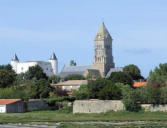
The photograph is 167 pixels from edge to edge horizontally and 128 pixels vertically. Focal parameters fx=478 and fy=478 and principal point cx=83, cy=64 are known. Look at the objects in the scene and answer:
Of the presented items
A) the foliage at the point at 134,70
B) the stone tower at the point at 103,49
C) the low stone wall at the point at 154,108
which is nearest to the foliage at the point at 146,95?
the low stone wall at the point at 154,108

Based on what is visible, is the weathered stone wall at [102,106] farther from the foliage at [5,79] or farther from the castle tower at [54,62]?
the castle tower at [54,62]

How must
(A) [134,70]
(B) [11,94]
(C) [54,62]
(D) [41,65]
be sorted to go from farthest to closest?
(C) [54,62] → (D) [41,65] → (A) [134,70] → (B) [11,94]

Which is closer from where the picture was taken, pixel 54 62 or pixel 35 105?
pixel 35 105

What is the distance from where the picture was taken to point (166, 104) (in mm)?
56375

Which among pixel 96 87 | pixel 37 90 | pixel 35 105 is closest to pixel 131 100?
pixel 96 87

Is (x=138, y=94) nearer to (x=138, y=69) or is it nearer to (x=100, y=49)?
(x=138, y=69)

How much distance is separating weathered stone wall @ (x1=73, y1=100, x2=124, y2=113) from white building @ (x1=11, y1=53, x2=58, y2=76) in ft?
332

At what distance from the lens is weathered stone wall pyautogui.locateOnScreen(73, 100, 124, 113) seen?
59.4 m

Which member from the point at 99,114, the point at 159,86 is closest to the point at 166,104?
the point at 159,86

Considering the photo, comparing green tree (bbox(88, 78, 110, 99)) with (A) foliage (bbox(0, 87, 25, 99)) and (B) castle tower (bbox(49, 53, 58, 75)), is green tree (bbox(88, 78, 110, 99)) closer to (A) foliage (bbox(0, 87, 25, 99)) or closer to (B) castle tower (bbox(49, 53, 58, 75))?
(A) foliage (bbox(0, 87, 25, 99))

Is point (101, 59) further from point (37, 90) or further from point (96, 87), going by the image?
point (96, 87)

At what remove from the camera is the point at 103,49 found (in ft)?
520

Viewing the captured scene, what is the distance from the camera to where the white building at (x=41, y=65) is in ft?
547

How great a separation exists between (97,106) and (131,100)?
5.68 metres
